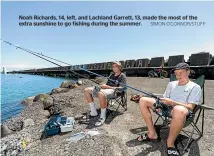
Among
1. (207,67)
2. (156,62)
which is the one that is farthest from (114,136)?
(156,62)

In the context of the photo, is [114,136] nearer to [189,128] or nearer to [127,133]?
[127,133]

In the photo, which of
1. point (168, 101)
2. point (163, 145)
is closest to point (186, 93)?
point (168, 101)

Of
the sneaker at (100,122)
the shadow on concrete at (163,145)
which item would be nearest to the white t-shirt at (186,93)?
the shadow on concrete at (163,145)

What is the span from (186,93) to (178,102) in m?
0.29

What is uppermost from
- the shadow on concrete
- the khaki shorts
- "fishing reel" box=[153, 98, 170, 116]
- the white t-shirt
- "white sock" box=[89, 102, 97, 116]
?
the white t-shirt

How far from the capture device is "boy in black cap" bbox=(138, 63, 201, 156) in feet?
11.8

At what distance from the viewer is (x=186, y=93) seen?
406 cm

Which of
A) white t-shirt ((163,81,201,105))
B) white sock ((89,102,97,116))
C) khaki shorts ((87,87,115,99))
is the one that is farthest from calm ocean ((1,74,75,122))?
white t-shirt ((163,81,201,105))

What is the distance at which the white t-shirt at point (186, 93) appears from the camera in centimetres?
391

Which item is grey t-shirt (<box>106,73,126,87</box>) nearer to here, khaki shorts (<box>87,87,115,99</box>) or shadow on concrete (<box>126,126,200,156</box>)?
khaki shorts (<box>87,87,115,99</box>)

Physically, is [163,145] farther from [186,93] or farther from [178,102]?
[186,93]

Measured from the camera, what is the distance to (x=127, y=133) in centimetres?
470

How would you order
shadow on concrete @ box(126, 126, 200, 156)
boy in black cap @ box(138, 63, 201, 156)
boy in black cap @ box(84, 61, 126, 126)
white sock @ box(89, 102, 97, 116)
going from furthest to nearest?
white sock @ box(89, 102, 97, 116) < boy in black cap @ box(84, 61, 126, 126) < shadow on concrete @ box(126, 126, 200, 156) < boy in black cap @ box(138, 63, 201, 156)

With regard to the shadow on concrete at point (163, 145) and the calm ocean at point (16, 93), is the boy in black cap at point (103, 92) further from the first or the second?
the calm ocean at point (16, 93)
